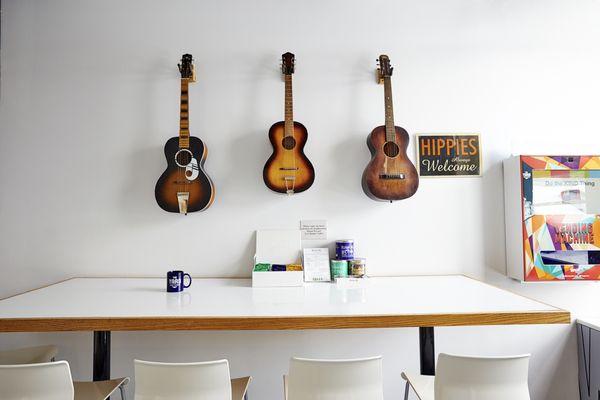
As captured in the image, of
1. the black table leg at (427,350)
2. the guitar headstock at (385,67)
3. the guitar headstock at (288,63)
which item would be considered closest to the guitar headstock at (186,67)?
the guitar headstock at (288,63)

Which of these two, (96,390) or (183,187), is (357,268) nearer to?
(183,187)

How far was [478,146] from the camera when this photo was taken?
7.59 feet

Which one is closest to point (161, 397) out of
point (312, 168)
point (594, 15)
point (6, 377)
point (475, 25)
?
point (6, 377)

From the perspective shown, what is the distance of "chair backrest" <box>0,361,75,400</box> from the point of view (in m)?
1.14

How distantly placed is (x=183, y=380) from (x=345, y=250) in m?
1.22

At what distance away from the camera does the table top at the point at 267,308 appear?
54.3 inches

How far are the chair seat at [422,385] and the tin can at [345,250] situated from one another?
2.44 ft

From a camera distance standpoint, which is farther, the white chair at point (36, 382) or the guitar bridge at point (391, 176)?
the guitar bridge at point (391, 176)

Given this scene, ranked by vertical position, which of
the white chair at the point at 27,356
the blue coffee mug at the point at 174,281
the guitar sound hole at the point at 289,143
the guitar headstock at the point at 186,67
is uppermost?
the guitar headstock at the point at 186,67

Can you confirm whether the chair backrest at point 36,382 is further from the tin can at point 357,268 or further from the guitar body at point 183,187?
the tin can at point 357,268

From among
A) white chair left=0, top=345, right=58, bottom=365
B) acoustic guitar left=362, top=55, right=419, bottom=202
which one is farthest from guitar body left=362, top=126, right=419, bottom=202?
white chair left=0, top=345, right=58, bottom=365

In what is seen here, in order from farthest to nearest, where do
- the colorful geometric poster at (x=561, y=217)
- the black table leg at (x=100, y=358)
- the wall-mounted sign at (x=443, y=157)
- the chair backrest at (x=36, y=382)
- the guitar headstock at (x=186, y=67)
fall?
the wall-mounted sign at (x=443, y=157)
the guitar headstock at (x=186, y=67)
the colorful geometric poster at (x=561, y=217)
the black table leg at (x=100, y=358)
the chair backrest at (x=36, y=382)

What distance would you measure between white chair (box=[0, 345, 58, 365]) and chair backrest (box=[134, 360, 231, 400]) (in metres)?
1.10

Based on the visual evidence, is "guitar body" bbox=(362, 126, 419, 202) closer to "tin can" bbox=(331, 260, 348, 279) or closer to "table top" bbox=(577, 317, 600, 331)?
"tin can" bbox=(331, 260, 348, 279)
